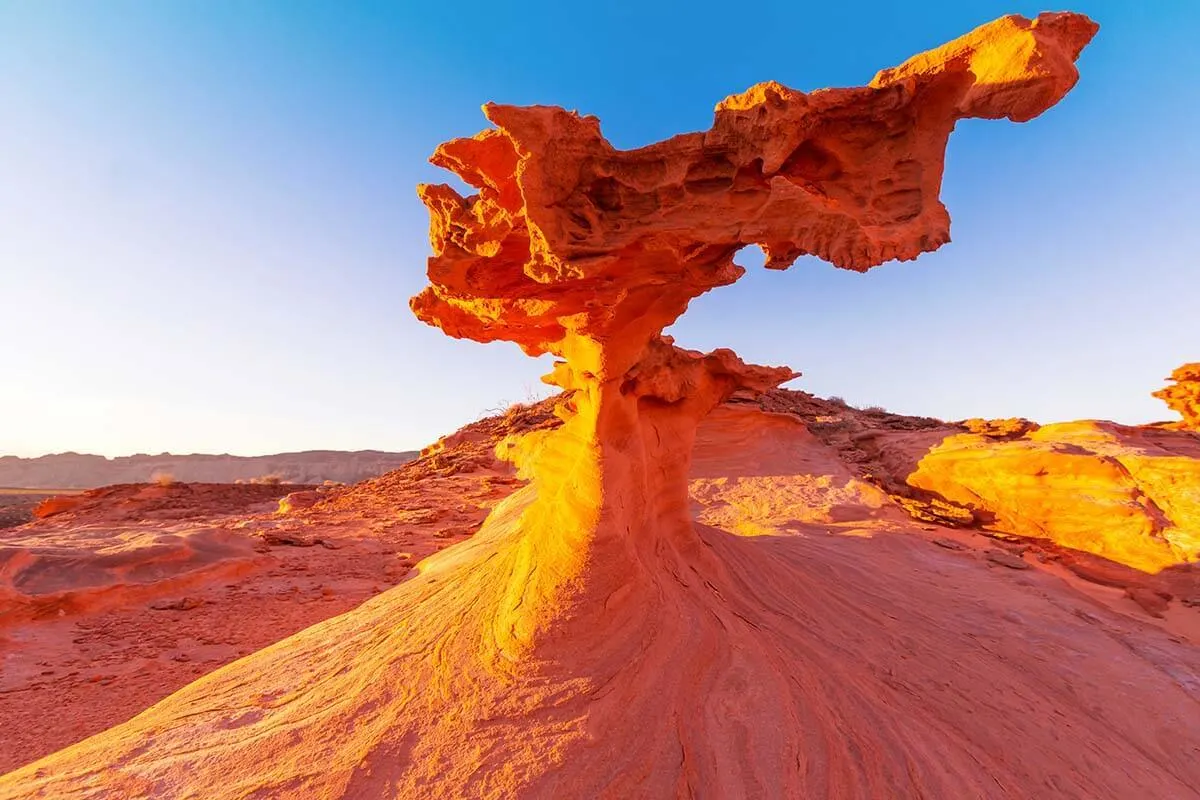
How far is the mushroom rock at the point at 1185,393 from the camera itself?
10.8 metres

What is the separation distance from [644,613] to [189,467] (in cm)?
5932

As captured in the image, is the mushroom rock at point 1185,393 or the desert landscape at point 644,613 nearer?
the desert landscape at point 644,613

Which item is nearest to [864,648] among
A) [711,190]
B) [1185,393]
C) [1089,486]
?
[711,190]

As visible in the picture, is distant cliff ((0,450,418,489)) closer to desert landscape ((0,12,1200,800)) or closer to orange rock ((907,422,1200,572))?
desert landscape ((0,12,1200,800))

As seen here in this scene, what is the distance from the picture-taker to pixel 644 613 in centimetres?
327

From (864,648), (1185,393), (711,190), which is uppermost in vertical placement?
(711,190)

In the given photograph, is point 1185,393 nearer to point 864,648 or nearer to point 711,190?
point 864,648

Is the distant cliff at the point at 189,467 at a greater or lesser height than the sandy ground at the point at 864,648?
greater

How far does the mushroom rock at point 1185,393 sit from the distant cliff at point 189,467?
40127 mm

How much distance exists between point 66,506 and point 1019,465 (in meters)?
20.1

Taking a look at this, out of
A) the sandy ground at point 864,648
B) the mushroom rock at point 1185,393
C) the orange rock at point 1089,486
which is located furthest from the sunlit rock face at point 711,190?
the mushroom rock at point 1185,393

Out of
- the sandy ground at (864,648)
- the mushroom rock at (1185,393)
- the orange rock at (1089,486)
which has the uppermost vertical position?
the mushroom rock at (1185,393)

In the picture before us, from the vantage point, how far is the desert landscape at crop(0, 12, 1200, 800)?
243cm

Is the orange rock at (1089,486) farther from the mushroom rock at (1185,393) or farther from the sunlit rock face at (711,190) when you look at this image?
the sunlit rock face at (711,190)
